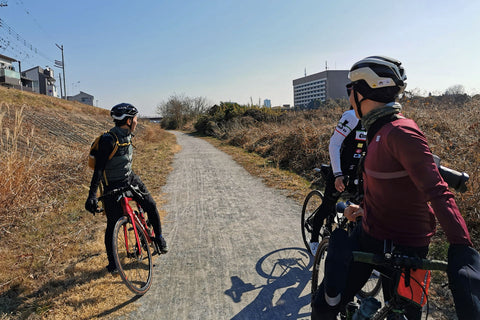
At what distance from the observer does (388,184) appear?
56.5 inches

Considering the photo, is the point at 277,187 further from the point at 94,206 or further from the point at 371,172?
the point at 371,172

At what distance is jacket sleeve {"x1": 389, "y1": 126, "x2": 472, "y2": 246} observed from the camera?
1104 mm

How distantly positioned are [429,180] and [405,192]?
25cm

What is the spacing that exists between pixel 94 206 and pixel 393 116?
2991 mm

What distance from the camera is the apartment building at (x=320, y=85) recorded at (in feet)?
286

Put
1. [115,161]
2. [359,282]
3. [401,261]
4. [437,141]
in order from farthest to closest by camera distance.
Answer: [437,141] < [115,161] < [359,282] < [401,261]

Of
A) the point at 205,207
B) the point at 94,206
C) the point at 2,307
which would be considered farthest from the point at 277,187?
the point at 2,307

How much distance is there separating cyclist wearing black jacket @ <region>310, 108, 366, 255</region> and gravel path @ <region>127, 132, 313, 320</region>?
4.12 feet

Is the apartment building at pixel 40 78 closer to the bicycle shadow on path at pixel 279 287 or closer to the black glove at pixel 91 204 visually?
the black glove at pixel 91 204

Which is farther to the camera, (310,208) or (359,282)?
(310,208)

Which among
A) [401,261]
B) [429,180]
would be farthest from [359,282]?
[429,180]

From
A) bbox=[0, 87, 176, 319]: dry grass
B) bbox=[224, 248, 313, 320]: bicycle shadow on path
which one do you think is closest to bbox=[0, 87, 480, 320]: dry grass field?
bbox=[0, 87, 176, 319]: dry grass

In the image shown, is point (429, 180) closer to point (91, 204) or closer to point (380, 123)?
point (380, 123)

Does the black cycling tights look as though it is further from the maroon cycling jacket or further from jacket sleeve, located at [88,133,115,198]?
jacket sleeve, located at [88,133,115,198]
